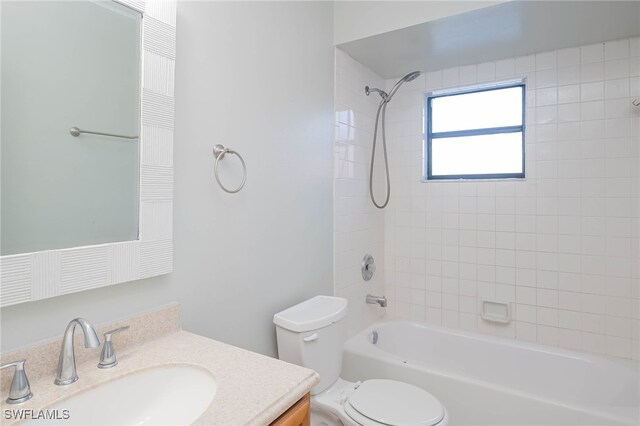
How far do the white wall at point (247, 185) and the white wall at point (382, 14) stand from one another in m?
0.09

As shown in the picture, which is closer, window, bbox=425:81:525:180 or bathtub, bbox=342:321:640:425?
bathtub, bbox=342:321:640:425

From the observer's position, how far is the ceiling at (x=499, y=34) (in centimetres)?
178

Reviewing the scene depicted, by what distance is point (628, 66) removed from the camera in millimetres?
2086

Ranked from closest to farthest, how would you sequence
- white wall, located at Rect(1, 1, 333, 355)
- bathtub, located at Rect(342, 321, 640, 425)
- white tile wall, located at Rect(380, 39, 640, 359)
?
white wall, located at Rect(1, 1, 333, 355) → bathtub, located at Rect(342, 321, 640, 425) → white tile wall, located at Rect(380, 39, 640, 359)

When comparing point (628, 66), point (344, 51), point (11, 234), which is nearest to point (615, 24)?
point (628, 66)

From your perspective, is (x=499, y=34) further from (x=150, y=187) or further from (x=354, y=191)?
(x=150, y=187)

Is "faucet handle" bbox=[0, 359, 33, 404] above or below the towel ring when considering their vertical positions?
below

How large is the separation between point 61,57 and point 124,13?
0.25 meters

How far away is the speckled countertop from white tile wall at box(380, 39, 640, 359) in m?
1.31

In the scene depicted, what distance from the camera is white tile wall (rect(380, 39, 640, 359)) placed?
2.12 metres

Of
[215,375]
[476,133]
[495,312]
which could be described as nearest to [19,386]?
[215,375]

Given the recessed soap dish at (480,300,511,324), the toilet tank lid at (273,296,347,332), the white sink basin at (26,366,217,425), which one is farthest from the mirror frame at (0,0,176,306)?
the recessed soap dish at (480,300,511,324)

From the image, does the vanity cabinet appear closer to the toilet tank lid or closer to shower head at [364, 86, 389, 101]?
the toilet tank lid

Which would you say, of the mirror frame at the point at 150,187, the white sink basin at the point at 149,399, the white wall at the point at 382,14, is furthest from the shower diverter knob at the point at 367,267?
the white sink basin at the point at 149,399
